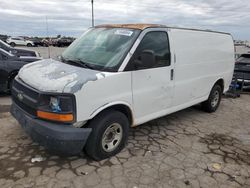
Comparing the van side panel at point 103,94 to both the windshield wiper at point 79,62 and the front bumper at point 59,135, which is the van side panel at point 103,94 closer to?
the front bumper at point 59,135

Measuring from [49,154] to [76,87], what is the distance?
4.62 feet

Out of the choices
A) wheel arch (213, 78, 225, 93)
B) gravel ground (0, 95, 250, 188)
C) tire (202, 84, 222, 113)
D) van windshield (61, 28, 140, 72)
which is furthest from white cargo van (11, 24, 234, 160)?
wheel arch (213, 78, 225, 93)

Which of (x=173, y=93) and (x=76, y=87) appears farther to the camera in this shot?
(x=173, y=93)

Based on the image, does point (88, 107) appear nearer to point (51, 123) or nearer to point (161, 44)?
point (51, 123)

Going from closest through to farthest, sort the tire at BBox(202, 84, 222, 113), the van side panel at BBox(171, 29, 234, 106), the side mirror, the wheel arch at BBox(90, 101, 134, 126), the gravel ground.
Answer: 1. the gravel ground
2. the wheel arch at BBox(90, 101, 134, 126)
3. the side mirror
4. the van side panel at BBox(171, 29, 234, 106)
5. the tire at BBox(202, 84, 222, 113)

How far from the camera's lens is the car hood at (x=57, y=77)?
340 centimetres

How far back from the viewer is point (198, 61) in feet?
18.5

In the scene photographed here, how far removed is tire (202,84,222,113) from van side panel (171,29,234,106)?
262 millimetres

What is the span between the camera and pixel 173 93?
5016mm

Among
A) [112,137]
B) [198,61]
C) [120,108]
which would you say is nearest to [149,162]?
[112,137]

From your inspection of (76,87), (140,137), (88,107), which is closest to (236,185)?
(140,137)

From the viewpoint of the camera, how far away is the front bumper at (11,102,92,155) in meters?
3.41

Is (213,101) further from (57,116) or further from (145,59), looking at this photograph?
(57,116)

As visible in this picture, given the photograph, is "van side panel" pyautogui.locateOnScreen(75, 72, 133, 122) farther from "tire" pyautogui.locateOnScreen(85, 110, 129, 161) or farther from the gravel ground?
the gravel ground
